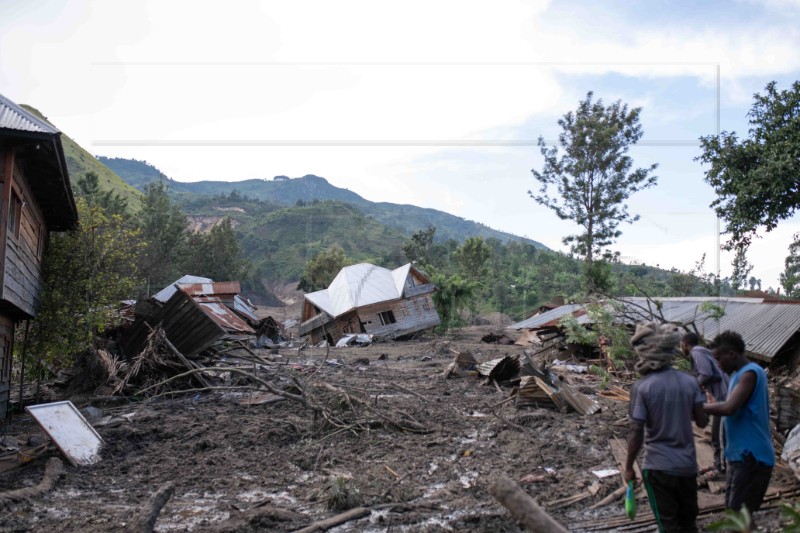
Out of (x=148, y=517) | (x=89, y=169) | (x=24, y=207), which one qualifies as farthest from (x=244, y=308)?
(x=89, y=169)

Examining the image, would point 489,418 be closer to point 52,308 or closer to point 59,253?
point 52,308

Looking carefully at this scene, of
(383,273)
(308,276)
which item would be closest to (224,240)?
(308,276)

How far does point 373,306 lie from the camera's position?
34.8m

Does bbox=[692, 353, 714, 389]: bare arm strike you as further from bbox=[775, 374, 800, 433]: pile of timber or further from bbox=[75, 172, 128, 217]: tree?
bbox=[75, 172, 128, 217]: tree

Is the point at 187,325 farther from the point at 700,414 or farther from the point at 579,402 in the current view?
the point at 700,414

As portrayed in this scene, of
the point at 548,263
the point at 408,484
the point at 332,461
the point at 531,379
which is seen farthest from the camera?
the point at 548,263

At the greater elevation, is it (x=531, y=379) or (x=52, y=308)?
(x=52, y=308)

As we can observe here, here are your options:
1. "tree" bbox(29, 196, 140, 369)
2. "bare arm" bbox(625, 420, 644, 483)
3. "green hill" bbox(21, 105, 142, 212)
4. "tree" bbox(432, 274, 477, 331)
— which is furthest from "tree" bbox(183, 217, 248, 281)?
"bare arm" bbox(625, 420, 644, 483)

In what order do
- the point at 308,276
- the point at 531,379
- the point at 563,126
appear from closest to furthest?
the point at 531,379 → the point at 563,126 → the point at 308,276

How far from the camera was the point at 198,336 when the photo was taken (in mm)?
13539

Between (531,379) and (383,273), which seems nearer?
(531,379)

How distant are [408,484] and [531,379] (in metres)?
4.91

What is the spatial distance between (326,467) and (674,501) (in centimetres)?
462

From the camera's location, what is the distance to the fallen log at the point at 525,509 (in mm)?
3199
